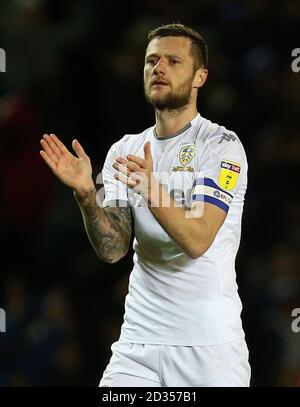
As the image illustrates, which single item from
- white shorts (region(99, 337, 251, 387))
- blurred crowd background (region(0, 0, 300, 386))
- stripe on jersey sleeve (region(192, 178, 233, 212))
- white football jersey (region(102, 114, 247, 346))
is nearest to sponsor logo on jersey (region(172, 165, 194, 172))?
white football jersey (region(102, 114, 247, 346))

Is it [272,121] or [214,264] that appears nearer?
[214,264]

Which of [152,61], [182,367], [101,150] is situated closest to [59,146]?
[152,61]

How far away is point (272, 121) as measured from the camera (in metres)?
5.12

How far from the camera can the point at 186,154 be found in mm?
3334

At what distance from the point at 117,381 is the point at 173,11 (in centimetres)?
293

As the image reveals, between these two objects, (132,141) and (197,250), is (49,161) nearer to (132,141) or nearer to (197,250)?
(132,141)

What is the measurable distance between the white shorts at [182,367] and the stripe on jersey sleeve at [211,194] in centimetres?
55

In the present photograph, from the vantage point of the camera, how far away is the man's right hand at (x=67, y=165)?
3174 millimetres

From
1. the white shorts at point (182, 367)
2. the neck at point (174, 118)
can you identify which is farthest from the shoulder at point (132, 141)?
the white shorts at point (182, 367)

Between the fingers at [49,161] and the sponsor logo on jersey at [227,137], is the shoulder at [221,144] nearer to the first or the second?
the sponsor logo on jersey at [227,137]

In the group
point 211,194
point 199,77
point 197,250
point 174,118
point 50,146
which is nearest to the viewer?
point 197,250

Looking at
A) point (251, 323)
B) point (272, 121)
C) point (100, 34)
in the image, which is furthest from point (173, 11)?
point (251, 323)

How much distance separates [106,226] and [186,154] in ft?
1.41
